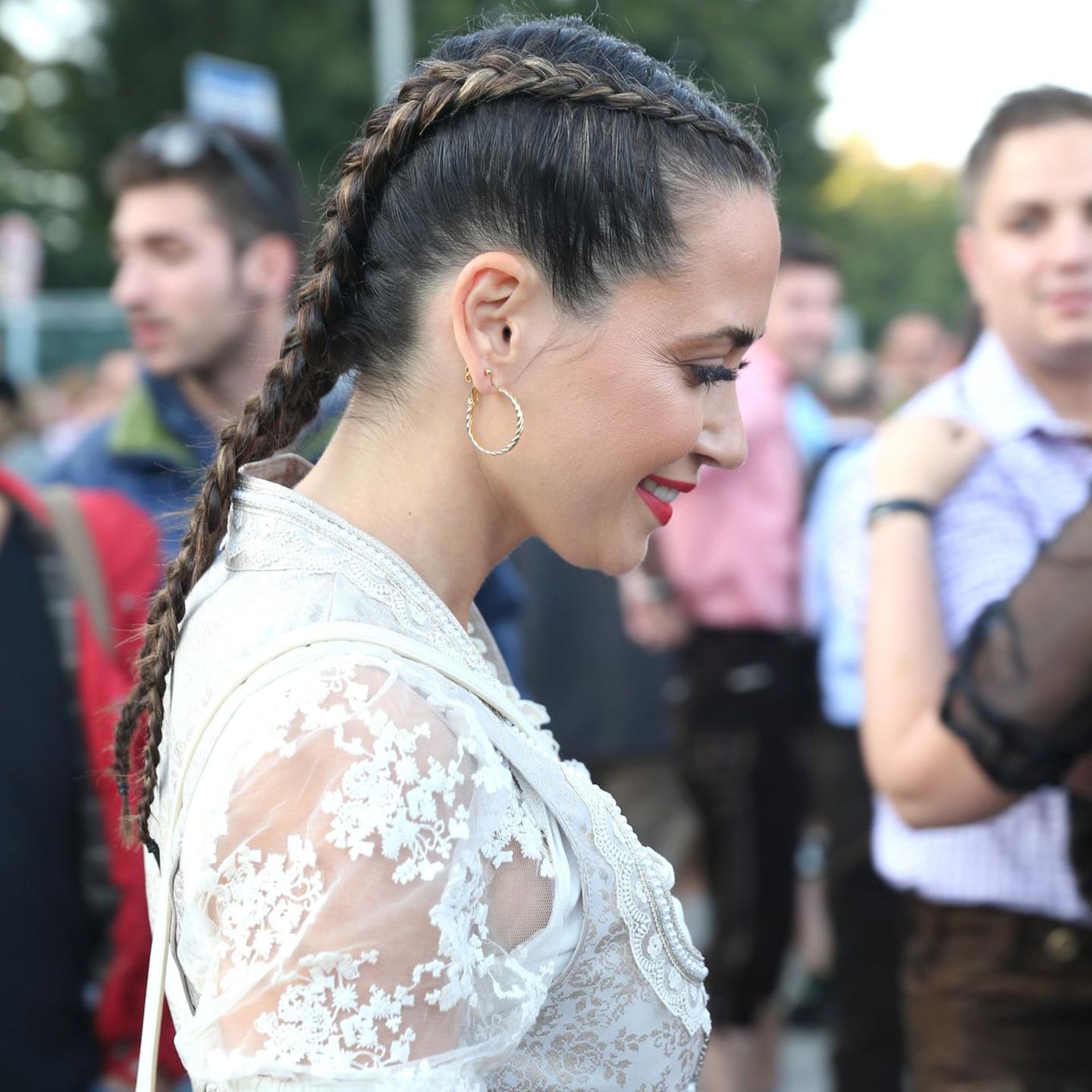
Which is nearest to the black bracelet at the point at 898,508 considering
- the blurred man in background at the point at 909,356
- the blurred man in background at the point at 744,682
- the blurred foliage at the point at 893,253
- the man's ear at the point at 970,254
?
the man's ear at the point at 970,254

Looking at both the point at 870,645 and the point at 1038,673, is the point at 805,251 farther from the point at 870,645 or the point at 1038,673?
the point at 1038,673

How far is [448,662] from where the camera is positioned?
1.27m

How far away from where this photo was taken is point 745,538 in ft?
15.3

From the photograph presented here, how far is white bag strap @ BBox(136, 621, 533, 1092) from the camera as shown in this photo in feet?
3.92

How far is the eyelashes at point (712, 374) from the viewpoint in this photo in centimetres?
139

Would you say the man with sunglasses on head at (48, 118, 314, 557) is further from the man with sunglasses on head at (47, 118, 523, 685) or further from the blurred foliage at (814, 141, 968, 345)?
the blurred foliage at (814, 141, 968, 345)

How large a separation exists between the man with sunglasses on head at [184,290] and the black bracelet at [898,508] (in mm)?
1460

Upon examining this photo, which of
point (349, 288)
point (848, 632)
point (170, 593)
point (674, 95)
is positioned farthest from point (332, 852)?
point (848, 632)

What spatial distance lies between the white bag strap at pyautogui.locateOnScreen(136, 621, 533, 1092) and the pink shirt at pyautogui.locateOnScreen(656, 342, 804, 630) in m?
3.38

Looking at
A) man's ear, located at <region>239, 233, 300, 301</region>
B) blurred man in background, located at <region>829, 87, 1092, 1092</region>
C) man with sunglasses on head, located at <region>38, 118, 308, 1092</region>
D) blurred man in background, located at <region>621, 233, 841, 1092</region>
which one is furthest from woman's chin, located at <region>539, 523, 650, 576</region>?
blurred man in background, located at <region>621, 233, 841, 1092</region>

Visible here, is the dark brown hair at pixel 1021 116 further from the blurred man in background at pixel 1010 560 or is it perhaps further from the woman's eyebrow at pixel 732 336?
the woman's eyebrow at pixel 732 336

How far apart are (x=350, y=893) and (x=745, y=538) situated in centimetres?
366

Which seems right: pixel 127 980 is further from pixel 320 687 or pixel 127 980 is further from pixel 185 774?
pixel 320 687

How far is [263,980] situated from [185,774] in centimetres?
21
